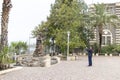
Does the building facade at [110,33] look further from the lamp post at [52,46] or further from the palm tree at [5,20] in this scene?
the palm tree at [5,20]

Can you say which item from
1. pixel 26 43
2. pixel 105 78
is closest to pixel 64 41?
pixel 26 43

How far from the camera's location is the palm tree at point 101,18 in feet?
183

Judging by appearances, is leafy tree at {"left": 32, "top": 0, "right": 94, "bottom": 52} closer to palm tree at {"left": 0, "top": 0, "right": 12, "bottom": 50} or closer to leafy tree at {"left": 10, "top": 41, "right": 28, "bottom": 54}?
leafy tree at {"left": 10, "top": 41, "right": 28, "bottom": 54}

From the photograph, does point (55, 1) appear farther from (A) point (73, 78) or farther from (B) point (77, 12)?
(A) point (73, 78)

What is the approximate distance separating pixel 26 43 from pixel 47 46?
5.23 meters

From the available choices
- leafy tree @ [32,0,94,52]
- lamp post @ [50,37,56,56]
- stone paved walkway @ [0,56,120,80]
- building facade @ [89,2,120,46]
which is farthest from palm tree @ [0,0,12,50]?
building facade @ [89,2,120,46]

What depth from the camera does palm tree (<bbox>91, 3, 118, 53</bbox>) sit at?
183 ft

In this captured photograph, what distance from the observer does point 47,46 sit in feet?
159

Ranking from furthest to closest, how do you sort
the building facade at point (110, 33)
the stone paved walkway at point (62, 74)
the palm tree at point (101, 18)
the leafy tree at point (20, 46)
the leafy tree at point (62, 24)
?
the building facade at point (110, 33), the palm tree at point (101, 18), the leafy tree at point (62, 24), the leafy tree at point (20, 46), the stone paved walkway at point (62, 74)

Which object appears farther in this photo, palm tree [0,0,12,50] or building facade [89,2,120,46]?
building facade [89,2,120,46]

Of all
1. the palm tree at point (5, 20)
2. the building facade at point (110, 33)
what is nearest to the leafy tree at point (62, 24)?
the building facade at point (110, 33)

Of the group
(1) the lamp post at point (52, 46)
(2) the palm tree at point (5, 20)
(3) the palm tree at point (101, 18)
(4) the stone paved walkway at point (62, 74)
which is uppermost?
(3) the palm tree at point (101, 18)

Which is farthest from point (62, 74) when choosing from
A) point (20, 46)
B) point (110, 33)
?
point (110, 33)

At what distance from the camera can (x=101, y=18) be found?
55906 millimetres
